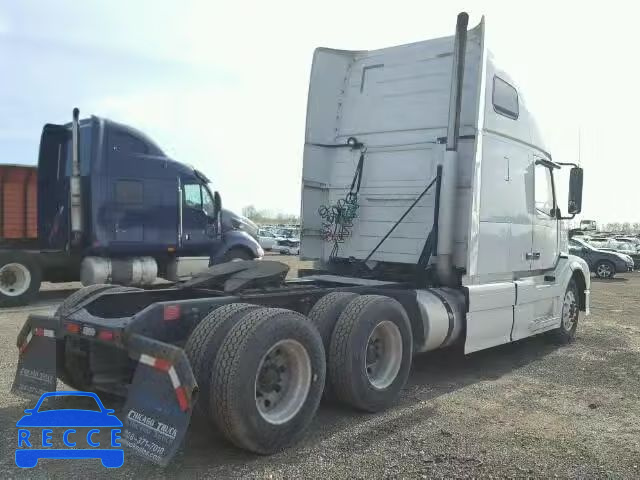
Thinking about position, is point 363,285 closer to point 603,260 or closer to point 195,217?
point 195,217

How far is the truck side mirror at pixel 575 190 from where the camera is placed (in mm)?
8133

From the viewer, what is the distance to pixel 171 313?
14.3 feet

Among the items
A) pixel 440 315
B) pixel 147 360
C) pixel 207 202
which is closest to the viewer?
pixel 147 360

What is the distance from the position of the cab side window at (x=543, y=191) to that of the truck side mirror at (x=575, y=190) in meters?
0.28

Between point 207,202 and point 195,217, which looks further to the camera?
point 207,202

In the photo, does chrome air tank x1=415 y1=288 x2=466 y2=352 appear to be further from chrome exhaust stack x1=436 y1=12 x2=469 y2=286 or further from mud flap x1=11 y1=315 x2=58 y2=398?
mud flap x1=11 y1=315 x2=58 y2=398

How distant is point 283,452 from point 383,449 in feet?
2.38

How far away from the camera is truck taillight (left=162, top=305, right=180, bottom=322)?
432cm

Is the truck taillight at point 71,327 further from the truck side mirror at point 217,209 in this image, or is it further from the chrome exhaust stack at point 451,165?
the truck side mirror at point 217,209

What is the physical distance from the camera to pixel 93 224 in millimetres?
12203

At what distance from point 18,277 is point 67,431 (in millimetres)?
8604

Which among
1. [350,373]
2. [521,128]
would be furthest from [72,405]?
[521,128]

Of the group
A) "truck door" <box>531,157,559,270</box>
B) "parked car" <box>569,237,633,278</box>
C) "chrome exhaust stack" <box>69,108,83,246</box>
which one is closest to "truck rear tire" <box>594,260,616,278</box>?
"parked car" <box>569,237,633,278</box>

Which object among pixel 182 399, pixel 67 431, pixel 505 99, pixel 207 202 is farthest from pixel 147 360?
pixel 207 202
